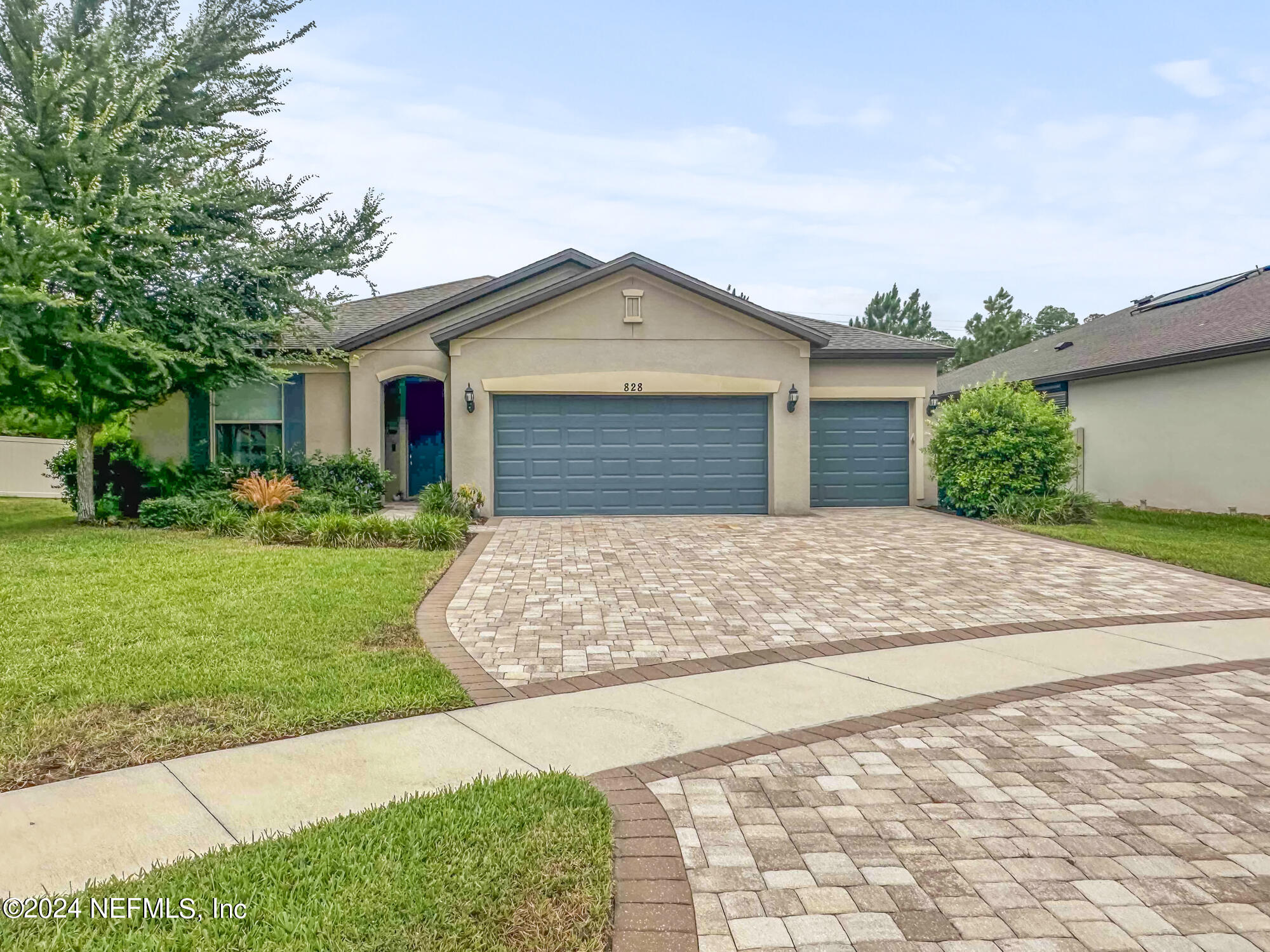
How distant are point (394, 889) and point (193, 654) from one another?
3688mm

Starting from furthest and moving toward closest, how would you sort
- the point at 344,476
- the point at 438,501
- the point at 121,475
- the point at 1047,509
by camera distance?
the point at 344,476
the point at 1047,509
the point at 121,475
the point at 438,501

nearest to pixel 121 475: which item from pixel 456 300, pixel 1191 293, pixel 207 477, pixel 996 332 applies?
pixel 207 477

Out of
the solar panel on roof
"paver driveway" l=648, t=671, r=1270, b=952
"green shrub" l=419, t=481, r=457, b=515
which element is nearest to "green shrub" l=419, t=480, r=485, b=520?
"green shrub" l=419, t=481, r=457, b=515

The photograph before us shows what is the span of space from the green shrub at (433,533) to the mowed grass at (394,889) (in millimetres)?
8076

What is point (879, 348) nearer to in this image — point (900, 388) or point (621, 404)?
point (900, 388)

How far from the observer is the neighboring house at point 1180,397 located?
49.7 ft

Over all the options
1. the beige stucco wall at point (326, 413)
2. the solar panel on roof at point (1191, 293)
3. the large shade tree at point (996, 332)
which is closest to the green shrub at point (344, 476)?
the beige stucco wall at point (326, 413)

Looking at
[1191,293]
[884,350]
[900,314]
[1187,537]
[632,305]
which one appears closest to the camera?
[1187,537]

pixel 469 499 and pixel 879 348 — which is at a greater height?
pixel 879 348

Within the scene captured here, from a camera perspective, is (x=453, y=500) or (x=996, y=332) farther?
(x=996, y=332)

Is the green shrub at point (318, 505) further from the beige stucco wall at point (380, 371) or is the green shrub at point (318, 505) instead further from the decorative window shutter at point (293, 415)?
the decorative window shutter at point (293, 415)

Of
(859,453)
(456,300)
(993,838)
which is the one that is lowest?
(993,838)

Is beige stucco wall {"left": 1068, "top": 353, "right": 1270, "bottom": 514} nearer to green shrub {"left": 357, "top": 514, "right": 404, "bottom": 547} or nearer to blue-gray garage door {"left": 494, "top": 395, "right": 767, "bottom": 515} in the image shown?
blue-gray garage door {"left": 494, "top": 395, "right": 767, "bottom": 515}

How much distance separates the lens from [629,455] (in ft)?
51.2
